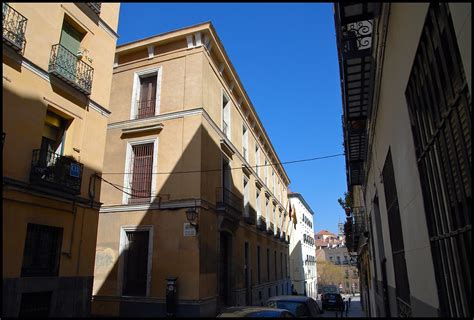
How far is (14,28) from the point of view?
910cm

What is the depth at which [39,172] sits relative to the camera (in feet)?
30.4

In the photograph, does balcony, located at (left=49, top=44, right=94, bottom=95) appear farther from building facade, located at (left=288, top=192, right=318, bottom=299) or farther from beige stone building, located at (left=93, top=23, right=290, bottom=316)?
building facade, located at (left=288, top=192, right=318, bottom=299)

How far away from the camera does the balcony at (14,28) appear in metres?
8.84

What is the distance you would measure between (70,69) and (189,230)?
25.5 feet

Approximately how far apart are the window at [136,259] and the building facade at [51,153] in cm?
474

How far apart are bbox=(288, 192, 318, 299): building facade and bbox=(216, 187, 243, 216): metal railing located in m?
25.1

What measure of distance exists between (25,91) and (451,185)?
32.9 feet

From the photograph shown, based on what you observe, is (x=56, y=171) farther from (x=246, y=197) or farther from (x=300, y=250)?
(x=300, y=250)

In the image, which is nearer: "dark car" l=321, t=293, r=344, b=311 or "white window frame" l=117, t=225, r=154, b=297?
"white window frame" l=117, t=225, r=154, b=297

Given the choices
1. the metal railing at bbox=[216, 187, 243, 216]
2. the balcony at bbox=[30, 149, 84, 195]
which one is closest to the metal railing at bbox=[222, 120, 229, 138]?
the metal railing at bbox=[216, 187, 243, 216]

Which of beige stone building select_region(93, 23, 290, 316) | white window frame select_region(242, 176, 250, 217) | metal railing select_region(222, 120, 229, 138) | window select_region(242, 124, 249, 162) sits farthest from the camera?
window select_region(242, 124, 249, 162)

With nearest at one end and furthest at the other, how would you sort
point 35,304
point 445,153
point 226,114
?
point 445,153 → point 35,304 → point 226,114

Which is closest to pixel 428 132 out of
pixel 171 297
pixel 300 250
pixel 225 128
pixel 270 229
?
pixel 171 297

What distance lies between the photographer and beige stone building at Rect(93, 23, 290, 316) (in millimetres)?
14922
